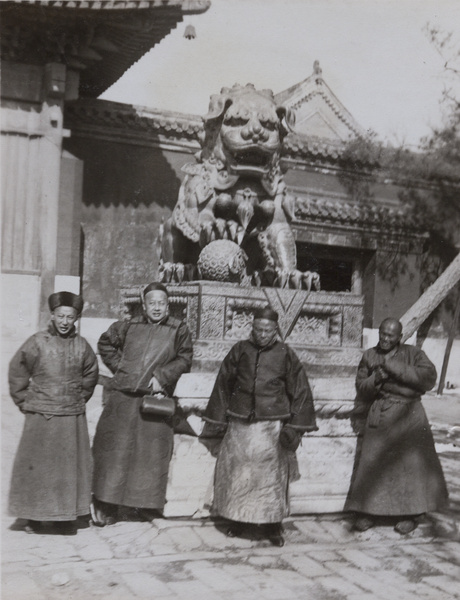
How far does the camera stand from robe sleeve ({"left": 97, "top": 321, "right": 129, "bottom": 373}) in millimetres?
4434

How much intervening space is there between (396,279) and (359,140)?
3.10m

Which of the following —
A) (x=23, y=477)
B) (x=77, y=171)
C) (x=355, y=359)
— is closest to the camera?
(x=23, y=477)

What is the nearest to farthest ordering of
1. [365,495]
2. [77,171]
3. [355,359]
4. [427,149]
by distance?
[365,495], [355,359], [77,171], [427,149]

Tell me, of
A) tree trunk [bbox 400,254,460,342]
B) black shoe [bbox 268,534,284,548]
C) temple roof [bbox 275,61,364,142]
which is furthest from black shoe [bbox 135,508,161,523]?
temple roof [bbox 275,61,364,142]

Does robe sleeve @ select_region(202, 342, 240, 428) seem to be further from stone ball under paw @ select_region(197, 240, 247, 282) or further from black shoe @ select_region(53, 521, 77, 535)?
black shoe @ select_region(53, 521, 77, 535)

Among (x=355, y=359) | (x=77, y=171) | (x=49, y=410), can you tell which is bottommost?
(x=49, y=410)

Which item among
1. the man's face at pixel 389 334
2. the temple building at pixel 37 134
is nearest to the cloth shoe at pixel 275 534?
the man's face at pixel 389 334

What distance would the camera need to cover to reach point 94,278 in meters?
12.4

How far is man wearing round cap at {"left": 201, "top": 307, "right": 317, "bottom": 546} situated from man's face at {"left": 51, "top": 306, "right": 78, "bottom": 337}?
38.2 inches

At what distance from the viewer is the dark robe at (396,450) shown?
4.48 metres

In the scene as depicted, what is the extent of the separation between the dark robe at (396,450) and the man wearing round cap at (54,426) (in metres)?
1.81

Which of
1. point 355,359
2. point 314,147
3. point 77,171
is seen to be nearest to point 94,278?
point 77,171

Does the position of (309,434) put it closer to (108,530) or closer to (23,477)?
(108,530)

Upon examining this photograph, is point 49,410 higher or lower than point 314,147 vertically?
lower
